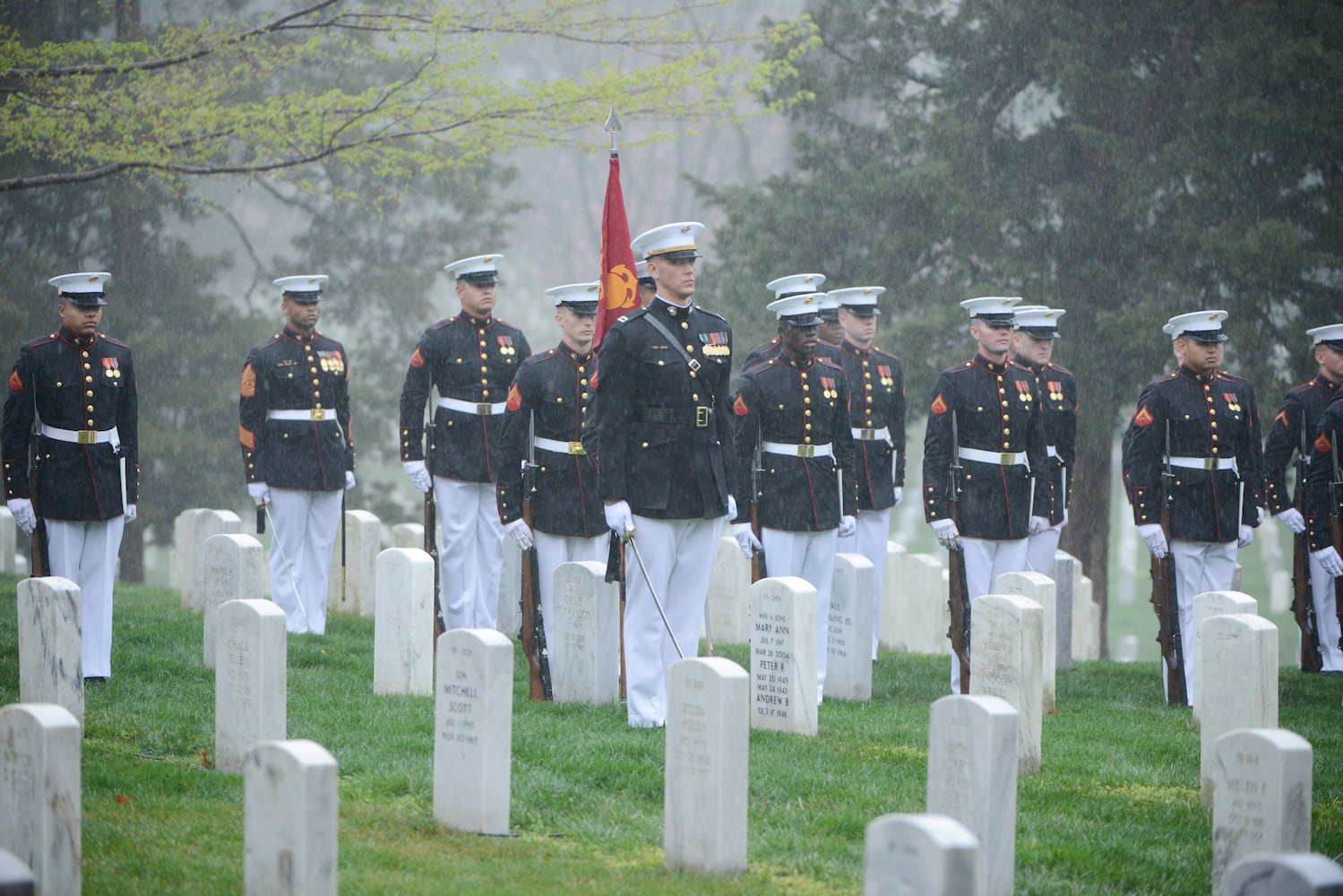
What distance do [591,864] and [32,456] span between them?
5.11 m

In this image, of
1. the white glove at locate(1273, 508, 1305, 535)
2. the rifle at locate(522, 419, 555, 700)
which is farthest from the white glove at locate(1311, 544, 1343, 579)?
the rifle at locate(522, 419, 555, 700)

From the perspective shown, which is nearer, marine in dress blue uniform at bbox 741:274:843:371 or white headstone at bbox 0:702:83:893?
white headstone at bbox 0:702:83:893

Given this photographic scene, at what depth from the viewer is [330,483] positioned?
1130 cm

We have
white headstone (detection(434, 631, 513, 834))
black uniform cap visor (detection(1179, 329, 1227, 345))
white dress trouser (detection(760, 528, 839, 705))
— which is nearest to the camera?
white headstone (detection(434, 631, 513, 834))

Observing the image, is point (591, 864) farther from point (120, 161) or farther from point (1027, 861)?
point (120, 161)

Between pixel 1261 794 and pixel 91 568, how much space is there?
6.96 metres

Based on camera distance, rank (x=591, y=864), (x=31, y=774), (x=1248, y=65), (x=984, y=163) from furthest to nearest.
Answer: (x=984, y=163) → (x=1248, y=65) → (x=591, y=864) → (x=31, y=774)

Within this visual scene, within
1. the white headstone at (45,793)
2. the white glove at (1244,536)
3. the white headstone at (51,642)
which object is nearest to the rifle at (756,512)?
the white glove at (1244,536)

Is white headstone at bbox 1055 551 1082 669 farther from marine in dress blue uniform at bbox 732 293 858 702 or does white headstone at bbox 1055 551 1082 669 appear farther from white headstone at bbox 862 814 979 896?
white headstone at bbox 862 814 979 896

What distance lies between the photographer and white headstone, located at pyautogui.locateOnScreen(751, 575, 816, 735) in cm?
828

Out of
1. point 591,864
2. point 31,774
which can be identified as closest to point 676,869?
point 591,864

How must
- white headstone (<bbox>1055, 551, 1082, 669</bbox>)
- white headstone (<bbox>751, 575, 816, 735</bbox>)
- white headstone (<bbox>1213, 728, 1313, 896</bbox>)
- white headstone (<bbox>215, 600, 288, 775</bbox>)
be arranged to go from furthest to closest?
white headstone (<bbox>1055, 551, 1082, 669</bbox>) < white headstone (<bbox>751, 575, 816, 735</bbox>) < white headstone (<bbox>215, 600, 288, 775</bbox>) < white headstone (<bbox>1213, 728, 1313, 896</bbox>)

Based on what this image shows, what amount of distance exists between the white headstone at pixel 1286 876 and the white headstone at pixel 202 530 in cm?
1002

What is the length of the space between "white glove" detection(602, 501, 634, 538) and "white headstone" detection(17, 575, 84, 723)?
257cm
